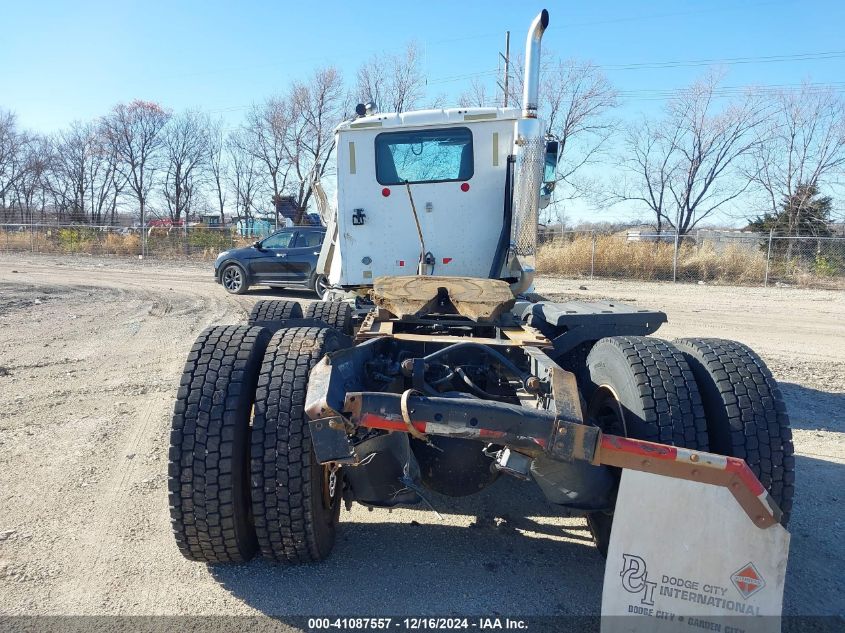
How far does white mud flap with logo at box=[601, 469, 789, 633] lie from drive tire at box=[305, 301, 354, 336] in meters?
3.88

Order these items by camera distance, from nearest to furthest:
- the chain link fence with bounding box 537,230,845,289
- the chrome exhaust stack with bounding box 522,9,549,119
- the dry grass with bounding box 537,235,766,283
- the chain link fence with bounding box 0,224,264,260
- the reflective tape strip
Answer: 1. the reflective tape strip
2. the chrome exhaust stack with bounding box 522,9,549,119
3. the chain link fence with bounding box 537,230,845,289
4. the dry grass with bounding box 537,235,766,283
5. the chain link fence with bounding box 0,224,264,260

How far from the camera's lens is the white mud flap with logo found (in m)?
2.34

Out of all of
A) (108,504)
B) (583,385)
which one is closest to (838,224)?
(583,385)

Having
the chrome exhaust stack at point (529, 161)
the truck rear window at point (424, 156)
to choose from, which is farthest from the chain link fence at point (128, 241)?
the chrome exhaust stack at point (529, 161)

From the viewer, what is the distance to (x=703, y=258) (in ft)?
74.2

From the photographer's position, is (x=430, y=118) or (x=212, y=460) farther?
(x=430, y=118)

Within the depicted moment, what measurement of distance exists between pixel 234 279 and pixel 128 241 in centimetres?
1892

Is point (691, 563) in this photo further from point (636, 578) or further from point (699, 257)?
point (699, 257)

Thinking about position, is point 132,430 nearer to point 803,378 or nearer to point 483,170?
point 483,170

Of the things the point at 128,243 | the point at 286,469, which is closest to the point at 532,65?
the point at 286,469

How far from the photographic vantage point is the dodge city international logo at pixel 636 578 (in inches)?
94.4

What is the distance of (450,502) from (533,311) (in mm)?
1665

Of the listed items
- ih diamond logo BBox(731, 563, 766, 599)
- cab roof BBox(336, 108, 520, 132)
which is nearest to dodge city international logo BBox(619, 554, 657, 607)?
ih diamond logo BBox(731, 563, 766, 599)

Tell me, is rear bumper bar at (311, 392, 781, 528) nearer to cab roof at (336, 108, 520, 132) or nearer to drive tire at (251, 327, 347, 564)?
drive tire at (251, 327, 347, 564)
